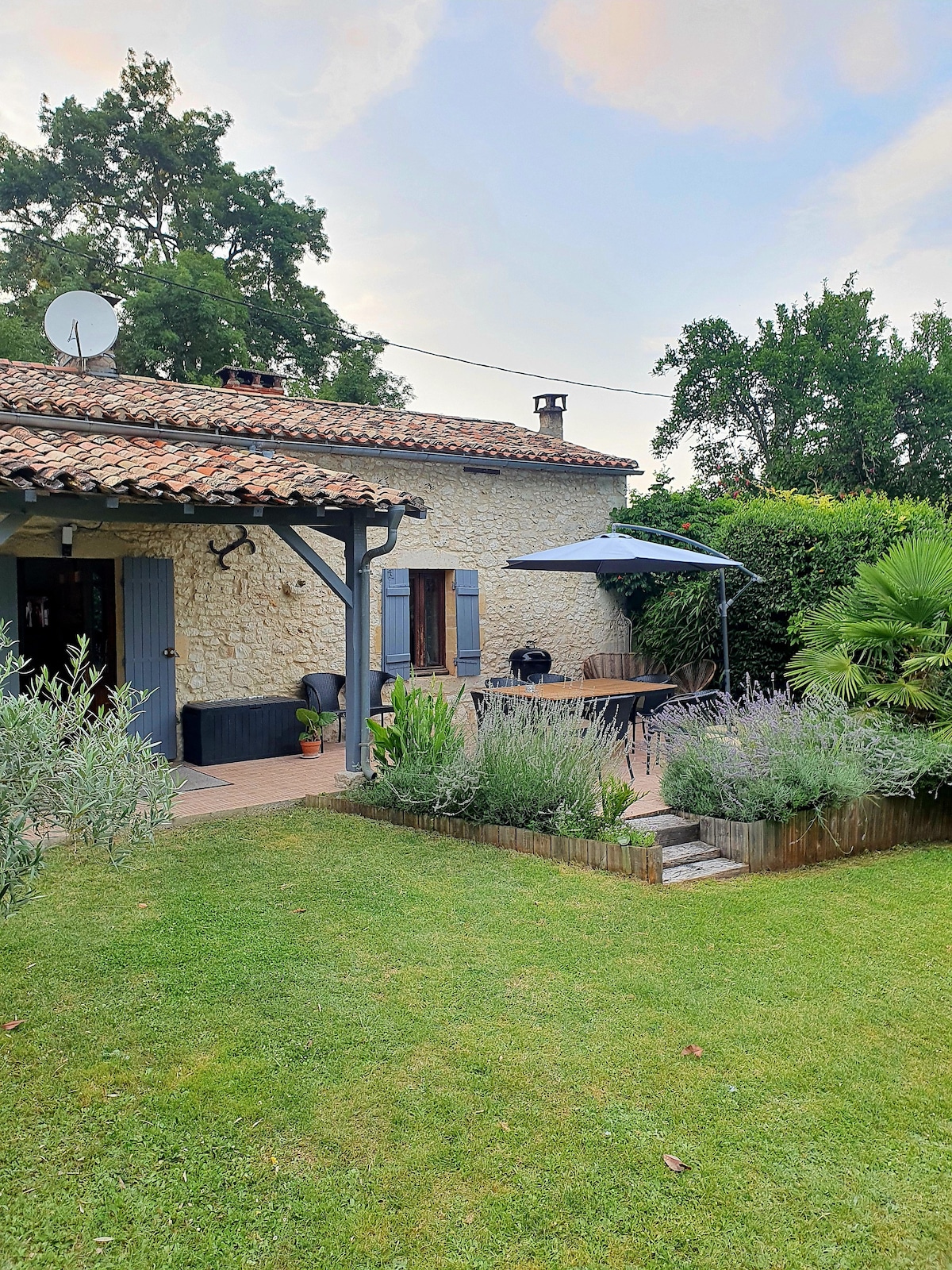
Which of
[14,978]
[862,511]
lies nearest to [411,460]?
[862,511]

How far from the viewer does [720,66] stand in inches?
402

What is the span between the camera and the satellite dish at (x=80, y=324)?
989cm

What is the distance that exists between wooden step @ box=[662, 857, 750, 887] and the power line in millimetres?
12663

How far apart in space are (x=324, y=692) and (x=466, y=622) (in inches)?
85.8

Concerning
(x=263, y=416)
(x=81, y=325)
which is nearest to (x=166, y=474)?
(x=263, y=416)

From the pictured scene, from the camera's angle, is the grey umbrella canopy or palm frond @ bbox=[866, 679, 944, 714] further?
the grey umbrella canopy

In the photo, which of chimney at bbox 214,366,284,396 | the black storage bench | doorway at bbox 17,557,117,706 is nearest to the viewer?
the black storage bench

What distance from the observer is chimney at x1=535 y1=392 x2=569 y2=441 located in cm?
1380

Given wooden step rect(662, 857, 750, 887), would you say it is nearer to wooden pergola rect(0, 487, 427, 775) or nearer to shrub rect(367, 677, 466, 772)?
shrub rect(367, 677, 466, 772)

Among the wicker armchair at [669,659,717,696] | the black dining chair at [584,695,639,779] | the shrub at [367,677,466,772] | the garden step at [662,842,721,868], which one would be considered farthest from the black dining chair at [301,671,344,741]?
the garden step at [662,842,721,868]

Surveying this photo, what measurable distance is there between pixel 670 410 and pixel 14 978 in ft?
68.7

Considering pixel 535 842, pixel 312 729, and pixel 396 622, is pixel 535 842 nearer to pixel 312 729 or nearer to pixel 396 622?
pixel 312 729

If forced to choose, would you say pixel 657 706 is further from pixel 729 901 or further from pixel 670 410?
pixel 670 410

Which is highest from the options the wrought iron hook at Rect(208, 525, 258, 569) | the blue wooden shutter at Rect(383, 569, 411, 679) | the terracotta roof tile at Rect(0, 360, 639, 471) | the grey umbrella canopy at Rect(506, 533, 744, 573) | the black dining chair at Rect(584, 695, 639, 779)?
the terracotta roof tile at Rect(0, 360, 639, 471)
